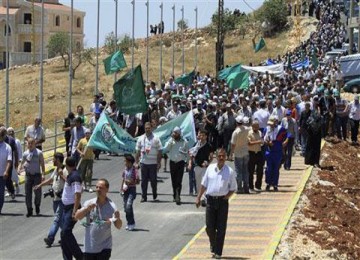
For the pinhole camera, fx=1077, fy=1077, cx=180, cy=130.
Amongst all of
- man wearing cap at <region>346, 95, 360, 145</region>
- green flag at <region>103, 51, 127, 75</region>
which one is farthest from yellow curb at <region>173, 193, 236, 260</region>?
green flag at <region>103, 51, 127, 75</region>

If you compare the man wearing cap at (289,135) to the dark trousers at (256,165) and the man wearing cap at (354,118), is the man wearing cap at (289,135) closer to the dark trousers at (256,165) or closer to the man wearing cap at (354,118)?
the dark trousers at (256,165)

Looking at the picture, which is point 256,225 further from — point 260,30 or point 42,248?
point 260,30

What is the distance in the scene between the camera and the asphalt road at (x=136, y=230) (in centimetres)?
1692

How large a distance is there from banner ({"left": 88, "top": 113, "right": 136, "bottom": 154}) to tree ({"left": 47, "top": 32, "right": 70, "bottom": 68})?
281 ft

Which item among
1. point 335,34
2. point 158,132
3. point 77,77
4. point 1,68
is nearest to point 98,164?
point 158,132

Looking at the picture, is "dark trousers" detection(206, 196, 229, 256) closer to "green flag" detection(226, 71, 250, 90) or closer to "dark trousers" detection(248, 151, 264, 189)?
"dark trousers" detection(248, 151, 264, 189)

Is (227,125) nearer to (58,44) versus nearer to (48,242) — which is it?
(48,242)

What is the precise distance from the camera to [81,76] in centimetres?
8800

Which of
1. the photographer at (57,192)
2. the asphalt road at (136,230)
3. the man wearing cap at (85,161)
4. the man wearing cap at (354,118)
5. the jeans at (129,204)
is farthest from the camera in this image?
the man wearing cap at (354,118)

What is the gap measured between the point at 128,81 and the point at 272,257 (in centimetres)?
994

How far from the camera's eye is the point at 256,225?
1859 centimetres

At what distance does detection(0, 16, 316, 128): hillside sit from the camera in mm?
68625

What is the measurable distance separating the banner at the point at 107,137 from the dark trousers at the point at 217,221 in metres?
7.00

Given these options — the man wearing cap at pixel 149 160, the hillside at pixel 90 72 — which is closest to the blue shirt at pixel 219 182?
the man wearing cap at pixel 149 160
